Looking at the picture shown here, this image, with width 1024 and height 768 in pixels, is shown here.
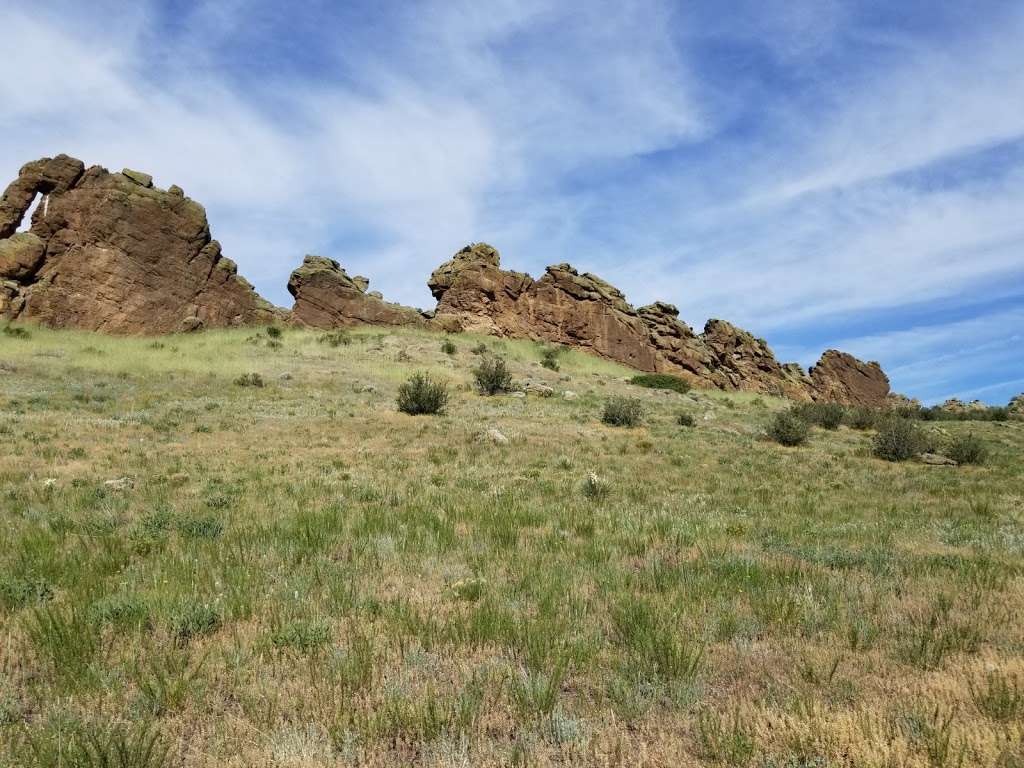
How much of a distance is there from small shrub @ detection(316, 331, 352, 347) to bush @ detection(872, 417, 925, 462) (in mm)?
38096

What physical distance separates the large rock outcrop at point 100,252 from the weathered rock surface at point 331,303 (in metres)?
8.58

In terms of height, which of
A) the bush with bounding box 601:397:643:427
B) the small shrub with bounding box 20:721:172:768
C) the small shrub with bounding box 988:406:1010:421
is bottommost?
the small shrub with bounding box 20:721:172:768

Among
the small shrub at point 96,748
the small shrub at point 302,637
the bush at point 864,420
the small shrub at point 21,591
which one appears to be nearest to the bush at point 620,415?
the bush at point 864,420

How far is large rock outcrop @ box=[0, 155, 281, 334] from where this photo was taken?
4253cm

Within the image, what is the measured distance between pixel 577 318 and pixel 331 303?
27.0m

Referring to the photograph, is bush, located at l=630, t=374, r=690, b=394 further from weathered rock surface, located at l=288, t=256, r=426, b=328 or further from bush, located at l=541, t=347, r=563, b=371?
weathered rock surface, located at l=288, t=256, r=426, b=328

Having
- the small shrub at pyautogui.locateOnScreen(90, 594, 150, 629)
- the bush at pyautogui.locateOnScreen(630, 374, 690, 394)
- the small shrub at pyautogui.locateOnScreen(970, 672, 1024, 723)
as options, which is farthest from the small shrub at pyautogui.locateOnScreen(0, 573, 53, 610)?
the bush at pyautogui.locateOnScreen(630, 374, 690, 394)

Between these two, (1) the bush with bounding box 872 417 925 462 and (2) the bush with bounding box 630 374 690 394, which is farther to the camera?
(2) the bush with bounding box 630 374 690 394

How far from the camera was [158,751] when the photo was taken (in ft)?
10.2

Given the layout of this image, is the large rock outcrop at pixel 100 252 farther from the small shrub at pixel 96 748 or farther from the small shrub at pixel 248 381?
the small shrub at pixel 96 748

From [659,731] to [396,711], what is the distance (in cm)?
164

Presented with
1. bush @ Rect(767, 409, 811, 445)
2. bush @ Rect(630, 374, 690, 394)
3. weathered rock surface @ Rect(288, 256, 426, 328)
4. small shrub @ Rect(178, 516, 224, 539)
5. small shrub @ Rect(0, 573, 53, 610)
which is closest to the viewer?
small shrub @ Rect(0, 573, 53, 610)

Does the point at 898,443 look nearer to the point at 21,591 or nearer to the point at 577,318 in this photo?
the point at 21,591

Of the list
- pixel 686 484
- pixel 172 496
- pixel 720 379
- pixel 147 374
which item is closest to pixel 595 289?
pixel 720 379
